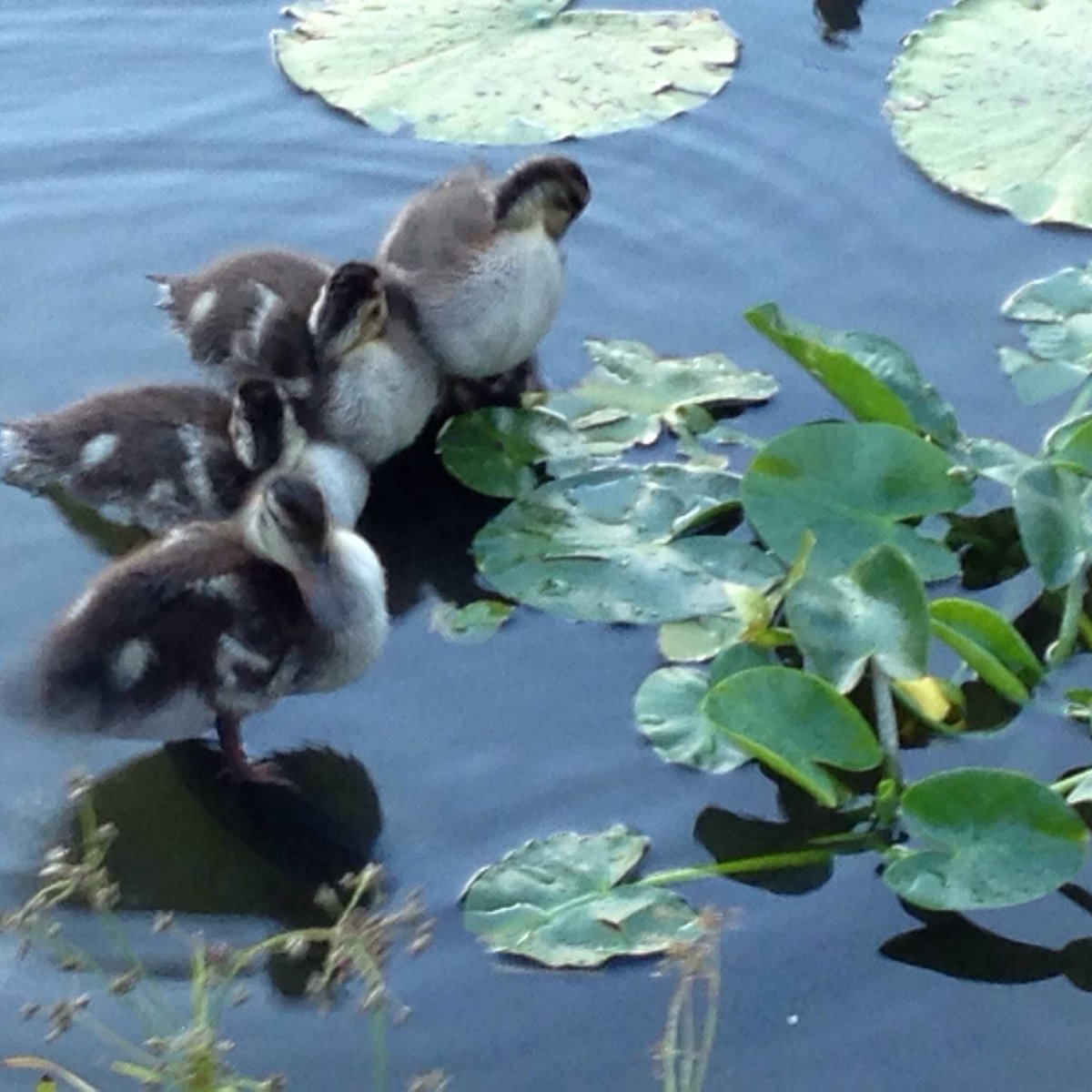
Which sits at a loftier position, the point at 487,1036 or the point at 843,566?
the point at 843,566

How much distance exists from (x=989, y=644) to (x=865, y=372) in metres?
0.57

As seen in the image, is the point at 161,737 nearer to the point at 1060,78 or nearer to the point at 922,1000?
the point at 922,1000

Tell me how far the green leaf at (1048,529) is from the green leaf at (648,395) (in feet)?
2.70

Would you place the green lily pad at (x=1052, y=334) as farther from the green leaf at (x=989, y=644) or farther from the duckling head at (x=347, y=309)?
the duckling head at (x=347, y=309)

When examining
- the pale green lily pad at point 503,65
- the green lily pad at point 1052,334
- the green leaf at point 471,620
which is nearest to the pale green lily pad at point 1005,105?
the green lily pad at point 1052,334

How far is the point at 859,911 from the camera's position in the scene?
3.15 metres

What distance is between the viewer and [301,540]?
337 cm

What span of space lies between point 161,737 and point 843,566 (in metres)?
1.13

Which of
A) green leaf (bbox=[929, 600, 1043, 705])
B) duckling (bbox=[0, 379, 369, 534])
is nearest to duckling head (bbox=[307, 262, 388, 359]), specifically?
duckling (bbox=[0, 379, 369, 534])

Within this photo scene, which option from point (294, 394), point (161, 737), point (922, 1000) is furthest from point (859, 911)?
point (294, 394)

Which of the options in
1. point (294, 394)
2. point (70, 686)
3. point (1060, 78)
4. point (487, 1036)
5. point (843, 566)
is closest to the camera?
point (487, 1036)

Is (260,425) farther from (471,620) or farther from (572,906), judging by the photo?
(572,906)

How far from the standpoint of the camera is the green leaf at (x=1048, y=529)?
11.3ft

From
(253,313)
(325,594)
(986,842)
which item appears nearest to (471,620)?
(325,594)
